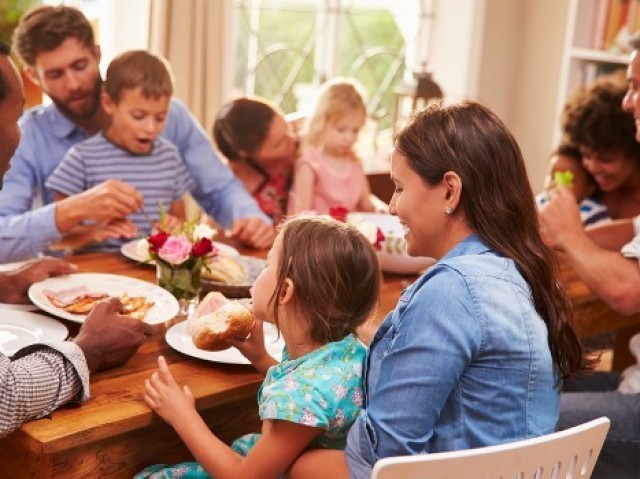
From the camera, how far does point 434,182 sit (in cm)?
153

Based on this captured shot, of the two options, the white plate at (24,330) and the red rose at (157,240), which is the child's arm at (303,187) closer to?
the red rose at (157,240)

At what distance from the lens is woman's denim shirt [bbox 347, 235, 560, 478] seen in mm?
1423

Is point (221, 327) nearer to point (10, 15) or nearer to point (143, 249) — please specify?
point (143, 249)

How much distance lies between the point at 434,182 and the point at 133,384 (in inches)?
24.9

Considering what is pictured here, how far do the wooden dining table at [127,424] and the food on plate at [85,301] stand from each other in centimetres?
4

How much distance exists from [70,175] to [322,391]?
1.34m

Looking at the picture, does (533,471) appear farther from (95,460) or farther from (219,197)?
(219,197)

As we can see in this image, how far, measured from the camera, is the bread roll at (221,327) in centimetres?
175

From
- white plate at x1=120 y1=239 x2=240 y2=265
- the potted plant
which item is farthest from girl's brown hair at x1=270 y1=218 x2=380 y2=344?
the potted plant

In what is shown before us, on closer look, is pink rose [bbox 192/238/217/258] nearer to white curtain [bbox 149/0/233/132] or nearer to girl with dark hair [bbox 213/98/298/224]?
girl with dark hair [bbox 213/98/298/224]


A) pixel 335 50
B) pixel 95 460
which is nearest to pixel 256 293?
pixel 95 460

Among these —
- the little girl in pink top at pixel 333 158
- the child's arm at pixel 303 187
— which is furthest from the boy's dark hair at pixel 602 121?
the child's arm at pixel 303 187

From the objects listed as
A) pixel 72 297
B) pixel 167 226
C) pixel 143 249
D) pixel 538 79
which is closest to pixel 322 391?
pixel 72 297

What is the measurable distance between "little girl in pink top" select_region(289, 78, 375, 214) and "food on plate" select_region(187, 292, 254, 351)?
4.94 ft
